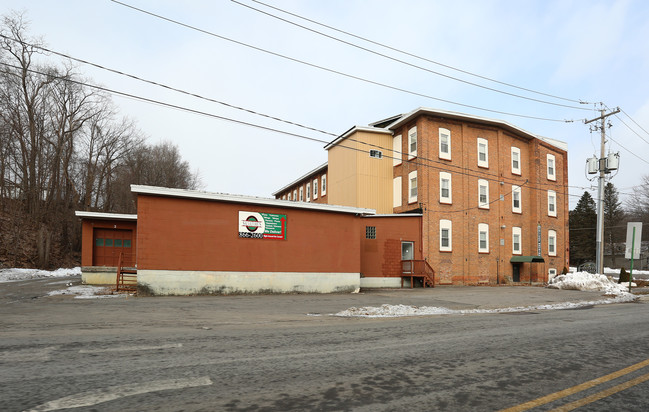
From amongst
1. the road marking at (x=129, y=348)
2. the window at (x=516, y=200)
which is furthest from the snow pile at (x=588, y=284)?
the road marking at (x=129, y=348)

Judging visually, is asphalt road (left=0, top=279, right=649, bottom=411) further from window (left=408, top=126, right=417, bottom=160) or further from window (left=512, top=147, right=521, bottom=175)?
window (left=512, top=147, right=521, bottom=175)

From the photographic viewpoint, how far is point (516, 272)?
32.0 meters

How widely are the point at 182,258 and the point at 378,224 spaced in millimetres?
12476

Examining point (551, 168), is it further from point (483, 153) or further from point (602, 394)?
point (602, 394)

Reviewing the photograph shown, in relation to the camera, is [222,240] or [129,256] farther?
[129,256]

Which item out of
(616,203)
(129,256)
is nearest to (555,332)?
(129,256)

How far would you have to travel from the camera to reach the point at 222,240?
18.3 metres

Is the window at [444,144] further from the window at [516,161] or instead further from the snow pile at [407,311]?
the snow pile at [407,311]

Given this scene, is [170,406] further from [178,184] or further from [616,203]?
[616,203]

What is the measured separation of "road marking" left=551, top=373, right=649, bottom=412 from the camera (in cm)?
376

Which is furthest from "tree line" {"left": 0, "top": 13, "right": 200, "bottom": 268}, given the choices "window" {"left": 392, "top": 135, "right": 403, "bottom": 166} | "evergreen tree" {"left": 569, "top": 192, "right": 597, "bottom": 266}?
"evergreen tree" {"left": 569, "top": 192, "right": 597, "bottom": 266}

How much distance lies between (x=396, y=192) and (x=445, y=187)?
142 inches

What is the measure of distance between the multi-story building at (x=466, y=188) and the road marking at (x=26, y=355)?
908 inches

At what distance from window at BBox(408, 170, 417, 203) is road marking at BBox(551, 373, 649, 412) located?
23.6 m
